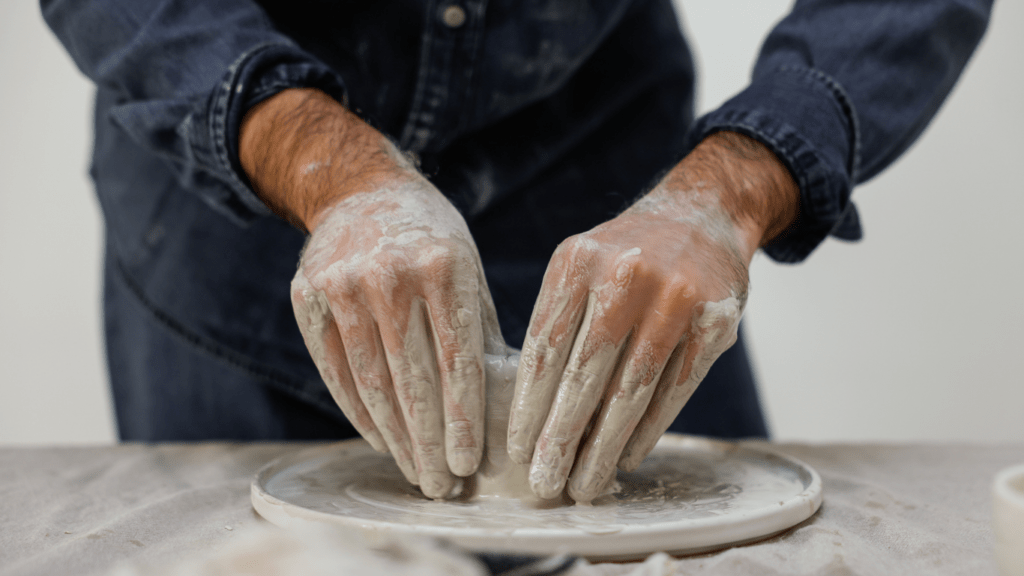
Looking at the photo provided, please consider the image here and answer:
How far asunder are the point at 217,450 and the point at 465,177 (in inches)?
21.5

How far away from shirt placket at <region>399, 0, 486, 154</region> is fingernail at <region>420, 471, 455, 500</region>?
21.1 inches

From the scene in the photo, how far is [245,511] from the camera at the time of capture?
695mm

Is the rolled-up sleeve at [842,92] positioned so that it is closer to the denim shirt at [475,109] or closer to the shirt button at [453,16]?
the denim shirt at [475,109]

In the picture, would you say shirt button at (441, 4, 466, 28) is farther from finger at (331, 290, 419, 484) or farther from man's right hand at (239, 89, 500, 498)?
finger at (331, 290, 419, 484)

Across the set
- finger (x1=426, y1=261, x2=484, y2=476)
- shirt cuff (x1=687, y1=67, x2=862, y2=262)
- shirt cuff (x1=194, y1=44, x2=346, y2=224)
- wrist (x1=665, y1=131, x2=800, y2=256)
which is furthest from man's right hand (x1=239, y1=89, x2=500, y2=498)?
shirt cuff (x1=687, y1=67, x2=862, y2=262)

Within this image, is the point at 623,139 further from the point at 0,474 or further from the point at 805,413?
the point at 805,413

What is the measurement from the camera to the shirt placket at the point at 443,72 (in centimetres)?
99

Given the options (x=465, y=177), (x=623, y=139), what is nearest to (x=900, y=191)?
(x=623, y=139)

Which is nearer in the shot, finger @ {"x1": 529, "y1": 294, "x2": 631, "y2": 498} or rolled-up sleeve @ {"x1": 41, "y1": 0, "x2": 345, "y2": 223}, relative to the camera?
finger @ {"x1": 529, "y1": 294, "x2": 631, "y2": 498}

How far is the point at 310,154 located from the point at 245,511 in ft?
1.26

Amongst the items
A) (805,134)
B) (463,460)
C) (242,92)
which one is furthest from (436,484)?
(805,134)

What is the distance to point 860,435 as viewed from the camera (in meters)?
2.38

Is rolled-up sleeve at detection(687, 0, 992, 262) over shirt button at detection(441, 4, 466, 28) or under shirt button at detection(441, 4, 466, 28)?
under

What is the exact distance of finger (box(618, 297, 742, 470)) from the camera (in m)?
0.64
